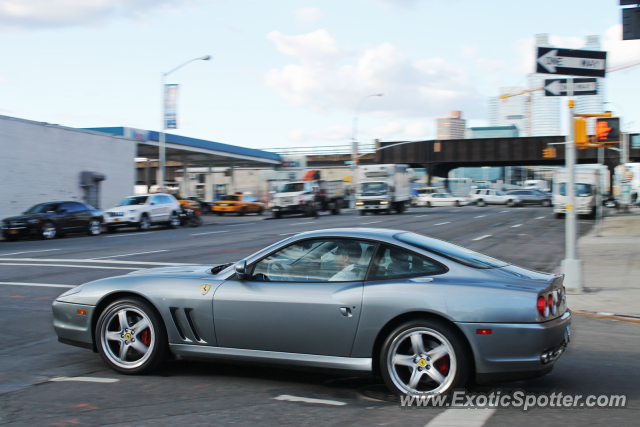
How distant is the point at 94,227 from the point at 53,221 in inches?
82.9

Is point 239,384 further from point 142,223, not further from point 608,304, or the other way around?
point 142,223

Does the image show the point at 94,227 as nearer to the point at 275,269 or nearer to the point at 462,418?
the point at 275,269

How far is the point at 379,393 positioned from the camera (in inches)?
194

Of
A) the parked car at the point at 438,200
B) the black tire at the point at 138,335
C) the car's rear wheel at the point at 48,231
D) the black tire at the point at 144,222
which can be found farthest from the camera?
the parked car at the point at 438,200

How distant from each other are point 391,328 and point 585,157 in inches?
2570

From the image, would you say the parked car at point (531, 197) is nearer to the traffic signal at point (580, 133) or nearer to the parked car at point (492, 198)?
the parked car at point (492, 198)

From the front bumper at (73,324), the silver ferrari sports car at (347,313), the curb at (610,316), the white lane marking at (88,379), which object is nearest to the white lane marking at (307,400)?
the silver ferrari sports car at (347,313)

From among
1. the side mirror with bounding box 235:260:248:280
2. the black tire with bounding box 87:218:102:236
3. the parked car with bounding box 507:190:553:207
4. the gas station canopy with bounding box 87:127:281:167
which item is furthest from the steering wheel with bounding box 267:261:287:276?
the parked car with bounding box 507:190:553:207

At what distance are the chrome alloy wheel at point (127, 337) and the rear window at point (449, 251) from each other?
89.6 inches

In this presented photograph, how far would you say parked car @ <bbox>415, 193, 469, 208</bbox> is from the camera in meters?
58.9

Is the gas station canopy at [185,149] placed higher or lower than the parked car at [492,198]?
higher

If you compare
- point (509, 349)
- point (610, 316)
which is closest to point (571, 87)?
point (610, 316)

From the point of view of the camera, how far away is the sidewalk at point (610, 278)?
29.5 ft

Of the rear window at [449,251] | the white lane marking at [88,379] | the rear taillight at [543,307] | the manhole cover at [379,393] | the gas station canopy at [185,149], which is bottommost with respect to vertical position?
the white lane marking at [88,379]
